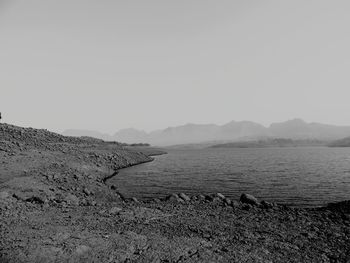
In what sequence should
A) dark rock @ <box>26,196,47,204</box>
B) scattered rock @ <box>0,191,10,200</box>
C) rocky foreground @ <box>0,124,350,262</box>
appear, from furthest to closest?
1. dark rock @ <box>26,196,47,204</box>
2. scattered rock @ <box>0,191,10,200</box>
3. rocky foreground @ <box>0,124,350,262</box>

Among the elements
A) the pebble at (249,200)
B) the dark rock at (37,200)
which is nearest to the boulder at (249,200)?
the pebble at (249,200)

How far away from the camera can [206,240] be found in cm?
1354

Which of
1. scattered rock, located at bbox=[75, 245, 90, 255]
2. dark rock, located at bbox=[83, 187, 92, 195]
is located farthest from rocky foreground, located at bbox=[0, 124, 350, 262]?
dark rock, located at bbox=[83, 187, 92, 195]

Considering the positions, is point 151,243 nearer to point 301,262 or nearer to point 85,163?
point 301,262

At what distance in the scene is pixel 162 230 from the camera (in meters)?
15.0

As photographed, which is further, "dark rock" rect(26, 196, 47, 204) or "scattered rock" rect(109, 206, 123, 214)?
"dark rock" rect(26, 196, 47, 204)

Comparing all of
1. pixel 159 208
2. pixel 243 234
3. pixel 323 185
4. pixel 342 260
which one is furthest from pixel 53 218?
pixel 323 185

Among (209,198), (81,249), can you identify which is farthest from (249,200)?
(81,249)

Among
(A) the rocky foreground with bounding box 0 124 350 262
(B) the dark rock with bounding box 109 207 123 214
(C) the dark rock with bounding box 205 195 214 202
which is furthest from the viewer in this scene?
(C) the dark rock with bounding box 205 195 214 202

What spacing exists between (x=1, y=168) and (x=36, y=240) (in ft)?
71.0

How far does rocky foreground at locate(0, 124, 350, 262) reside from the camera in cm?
1185

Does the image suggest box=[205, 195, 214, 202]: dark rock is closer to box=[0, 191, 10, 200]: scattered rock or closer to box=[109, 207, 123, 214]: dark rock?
box=[109, 207, 123, 214]: dark rock

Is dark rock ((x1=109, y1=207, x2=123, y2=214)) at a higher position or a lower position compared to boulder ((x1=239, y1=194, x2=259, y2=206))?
higher

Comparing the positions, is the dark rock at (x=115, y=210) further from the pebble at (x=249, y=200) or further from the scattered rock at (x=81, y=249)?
the pebble at (x=249, y=200)
